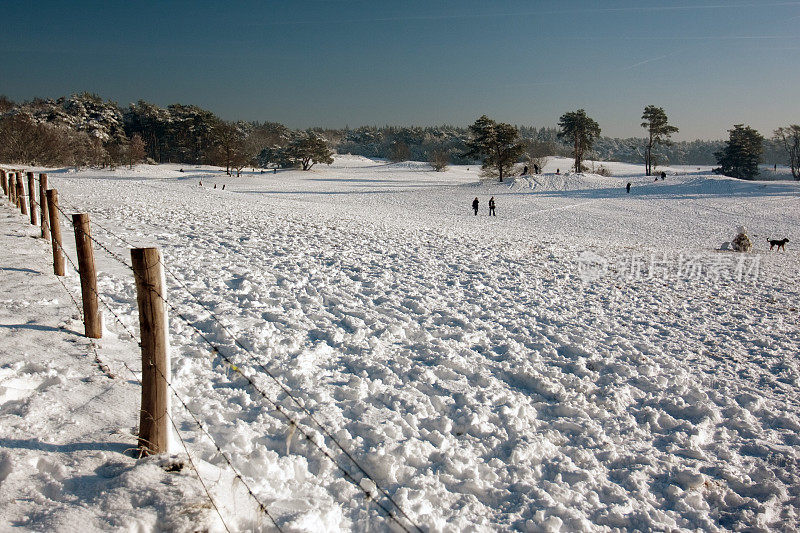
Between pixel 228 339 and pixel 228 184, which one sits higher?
pixel 228 184

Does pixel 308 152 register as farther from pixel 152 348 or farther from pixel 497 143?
pixel 152 348

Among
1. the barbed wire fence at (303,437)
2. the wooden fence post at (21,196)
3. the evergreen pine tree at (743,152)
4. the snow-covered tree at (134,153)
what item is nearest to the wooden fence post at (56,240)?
the barbed wire fence at (303,437)

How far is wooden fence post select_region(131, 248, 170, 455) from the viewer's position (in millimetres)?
2977

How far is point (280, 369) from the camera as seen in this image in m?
5.41

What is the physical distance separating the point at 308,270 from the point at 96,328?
516 centimetres

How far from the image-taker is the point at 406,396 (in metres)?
5.15

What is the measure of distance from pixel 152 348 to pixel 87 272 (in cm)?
257

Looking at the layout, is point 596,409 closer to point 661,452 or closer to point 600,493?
point 661,452

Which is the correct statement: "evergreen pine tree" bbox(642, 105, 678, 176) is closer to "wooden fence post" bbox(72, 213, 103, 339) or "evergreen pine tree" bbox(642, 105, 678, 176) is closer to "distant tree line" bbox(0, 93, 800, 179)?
"distant tree line" bbox(0, 93, 800, 179)

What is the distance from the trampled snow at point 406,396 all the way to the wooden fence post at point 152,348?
0.66 ft

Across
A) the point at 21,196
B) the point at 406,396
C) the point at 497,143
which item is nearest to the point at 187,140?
the point at 497,143

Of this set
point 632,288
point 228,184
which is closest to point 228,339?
point 632,288

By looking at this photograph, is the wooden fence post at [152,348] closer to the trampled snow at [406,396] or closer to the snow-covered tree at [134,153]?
the trampled snow at [406,396]

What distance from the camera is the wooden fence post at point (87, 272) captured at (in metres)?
4.83
